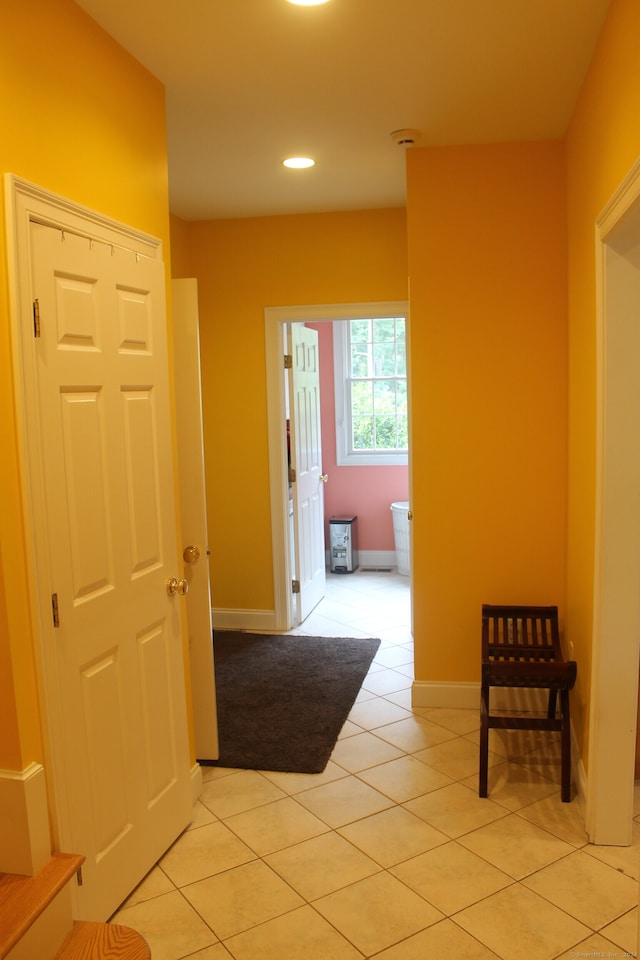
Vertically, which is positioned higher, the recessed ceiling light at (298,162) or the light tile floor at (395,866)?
the recessed ceiling light at (298,162)

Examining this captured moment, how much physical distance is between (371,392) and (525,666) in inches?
161

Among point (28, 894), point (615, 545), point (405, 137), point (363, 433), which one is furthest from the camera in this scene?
point (363, 433)

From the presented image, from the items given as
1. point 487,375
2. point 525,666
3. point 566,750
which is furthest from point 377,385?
point 566,750

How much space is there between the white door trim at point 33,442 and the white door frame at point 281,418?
2746 millimetres

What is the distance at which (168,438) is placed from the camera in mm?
2641

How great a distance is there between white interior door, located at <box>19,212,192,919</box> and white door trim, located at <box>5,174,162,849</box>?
10 millimetres

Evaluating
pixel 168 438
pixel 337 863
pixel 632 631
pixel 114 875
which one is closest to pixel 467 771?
pixel 337 863

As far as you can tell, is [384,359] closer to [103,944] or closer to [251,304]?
[251,304]

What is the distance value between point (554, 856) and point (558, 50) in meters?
2.70

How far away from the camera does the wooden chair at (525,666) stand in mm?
2916

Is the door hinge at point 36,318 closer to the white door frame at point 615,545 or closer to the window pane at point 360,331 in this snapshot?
the white door frame at point 615,545

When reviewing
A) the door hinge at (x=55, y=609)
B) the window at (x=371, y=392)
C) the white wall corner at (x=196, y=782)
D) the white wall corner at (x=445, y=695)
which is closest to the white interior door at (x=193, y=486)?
the white wall corner at (x=196, y=782)

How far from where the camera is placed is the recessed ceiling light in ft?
11.8

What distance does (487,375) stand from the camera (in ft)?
11.8
